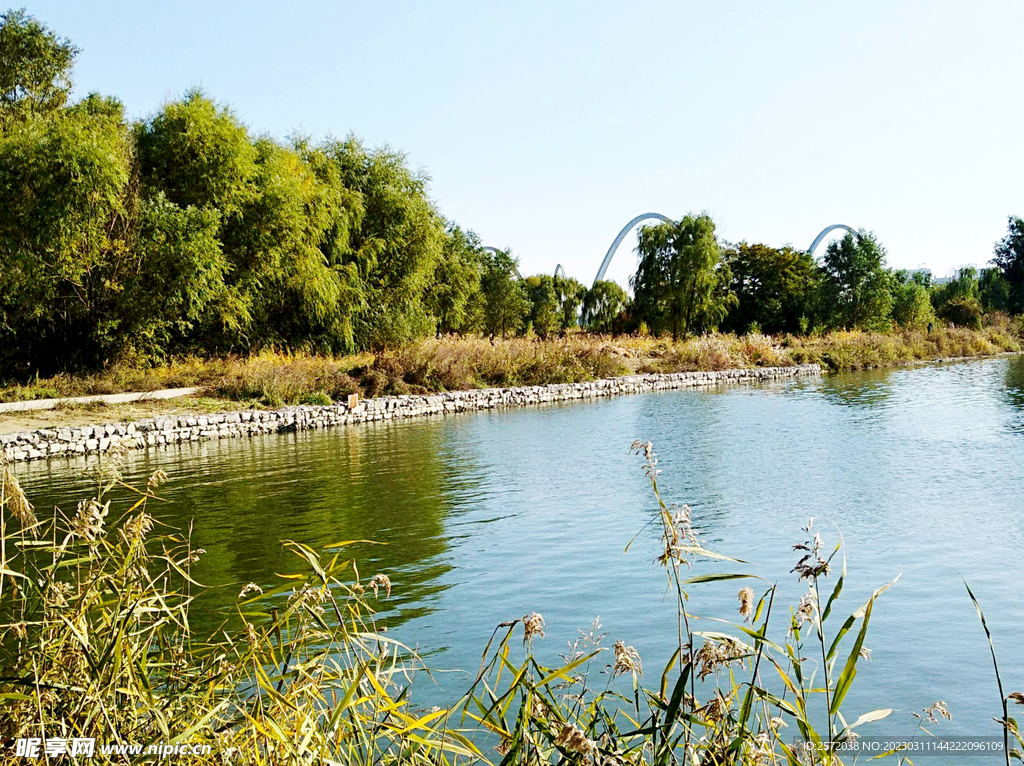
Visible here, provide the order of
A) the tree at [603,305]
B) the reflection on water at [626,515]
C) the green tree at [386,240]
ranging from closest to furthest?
the reflection on water at [626,515], the green tree at [386,240], the tree at [603,305]

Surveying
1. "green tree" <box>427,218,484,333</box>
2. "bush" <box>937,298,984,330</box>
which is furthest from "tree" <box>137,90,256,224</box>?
"bush" <box>937,298,984,330</box>

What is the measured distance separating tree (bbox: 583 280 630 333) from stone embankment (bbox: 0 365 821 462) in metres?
14.9

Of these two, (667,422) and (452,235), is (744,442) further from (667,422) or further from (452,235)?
(452,235)

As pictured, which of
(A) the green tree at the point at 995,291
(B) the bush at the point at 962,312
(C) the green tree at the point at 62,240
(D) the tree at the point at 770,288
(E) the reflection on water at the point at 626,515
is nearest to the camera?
(E) the reflection on water at the point at 626,515

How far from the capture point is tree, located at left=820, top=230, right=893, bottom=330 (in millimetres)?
42688

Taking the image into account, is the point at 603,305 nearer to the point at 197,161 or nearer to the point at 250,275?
the point at 250,275

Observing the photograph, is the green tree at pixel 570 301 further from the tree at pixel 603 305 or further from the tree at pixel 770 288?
the tree at pixel 770 288

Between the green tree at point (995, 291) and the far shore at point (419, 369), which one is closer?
the far shore at point (419, 369)

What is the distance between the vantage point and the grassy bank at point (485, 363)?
803 inches

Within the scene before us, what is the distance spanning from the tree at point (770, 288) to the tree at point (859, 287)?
108 centimetres

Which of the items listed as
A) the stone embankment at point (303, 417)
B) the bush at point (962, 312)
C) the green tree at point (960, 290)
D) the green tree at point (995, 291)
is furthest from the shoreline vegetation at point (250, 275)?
the green tree at point (995, 291)

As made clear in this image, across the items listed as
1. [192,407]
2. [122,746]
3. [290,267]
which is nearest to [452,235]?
[290,267]

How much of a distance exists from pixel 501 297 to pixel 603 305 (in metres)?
6.20

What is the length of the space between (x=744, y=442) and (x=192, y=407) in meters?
11.5
